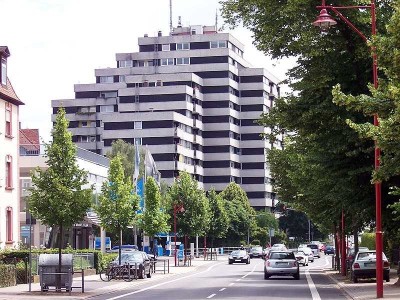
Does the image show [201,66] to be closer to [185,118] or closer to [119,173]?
[185,118]

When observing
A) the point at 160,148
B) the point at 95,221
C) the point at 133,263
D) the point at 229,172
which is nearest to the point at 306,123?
the point at 133,263

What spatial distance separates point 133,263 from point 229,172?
10308 cm

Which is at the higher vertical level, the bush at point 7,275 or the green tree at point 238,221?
the green tree at point 238,221

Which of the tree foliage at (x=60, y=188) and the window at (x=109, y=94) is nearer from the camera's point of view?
the tree foliage at (x=60, y=188)

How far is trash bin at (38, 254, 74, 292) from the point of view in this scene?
1266 inches

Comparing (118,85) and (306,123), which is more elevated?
(118,85)

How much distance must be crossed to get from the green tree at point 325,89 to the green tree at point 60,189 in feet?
25.0

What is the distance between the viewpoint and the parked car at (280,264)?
4438 centimetres

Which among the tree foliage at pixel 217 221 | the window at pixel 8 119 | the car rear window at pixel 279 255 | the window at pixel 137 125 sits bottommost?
the car rear window at pixel 279 255

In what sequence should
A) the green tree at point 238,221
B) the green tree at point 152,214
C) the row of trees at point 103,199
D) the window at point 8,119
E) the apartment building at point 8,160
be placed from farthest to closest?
the green tree at point 238,221, the green tree at point 152,214, the window at point 8,119, the apartment building at point 8,160, the row of trees at point 103,199

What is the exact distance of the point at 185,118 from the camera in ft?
457

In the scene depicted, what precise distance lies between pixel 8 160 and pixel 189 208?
32.4m

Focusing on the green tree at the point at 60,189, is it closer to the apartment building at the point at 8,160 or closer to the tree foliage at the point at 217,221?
the apartment building at the point at 8,160

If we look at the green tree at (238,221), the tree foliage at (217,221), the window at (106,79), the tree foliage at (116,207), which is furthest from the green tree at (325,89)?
the window at (106,79)
